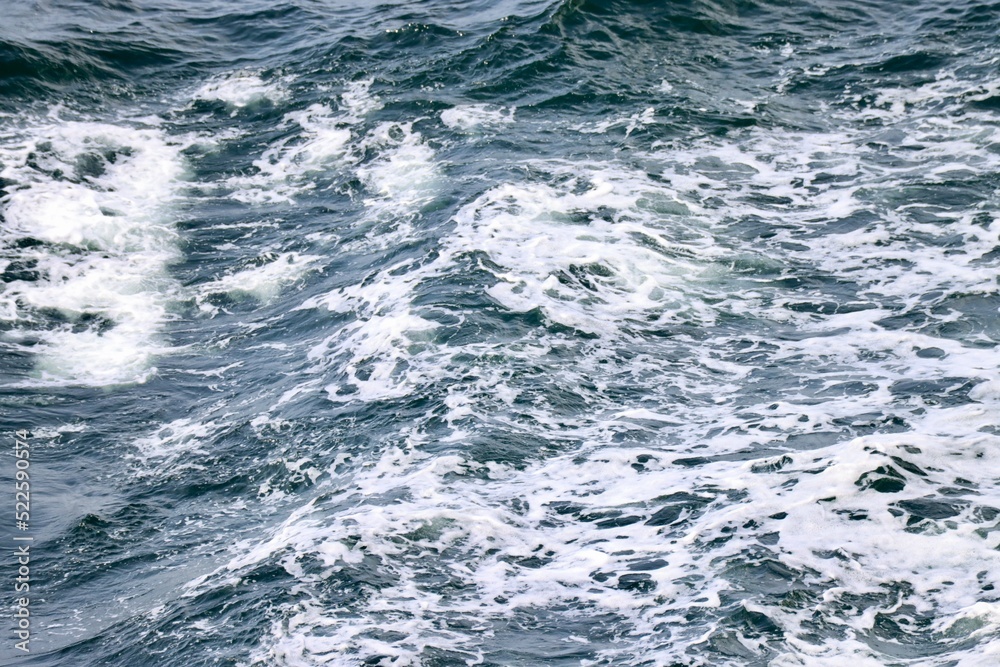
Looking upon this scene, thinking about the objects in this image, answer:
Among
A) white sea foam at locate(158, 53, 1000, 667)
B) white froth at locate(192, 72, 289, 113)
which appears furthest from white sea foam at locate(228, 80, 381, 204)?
white sea foam at locate(158, 53, 1000, 667)

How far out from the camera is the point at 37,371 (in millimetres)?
15539

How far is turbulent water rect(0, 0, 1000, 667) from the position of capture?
32.9 feet

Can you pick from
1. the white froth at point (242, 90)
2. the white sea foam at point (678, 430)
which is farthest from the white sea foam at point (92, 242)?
the white sea foam at point (678, 430)

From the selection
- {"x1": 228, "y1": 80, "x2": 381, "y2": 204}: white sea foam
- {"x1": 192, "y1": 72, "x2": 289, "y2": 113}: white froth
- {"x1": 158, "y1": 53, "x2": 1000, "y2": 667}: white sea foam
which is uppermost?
{"x1": 192, "y1": 72, "x2": 289, "y2": 113}: white froth

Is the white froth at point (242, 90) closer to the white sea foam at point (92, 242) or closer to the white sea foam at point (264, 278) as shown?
the white sea foam at point (92, 242)

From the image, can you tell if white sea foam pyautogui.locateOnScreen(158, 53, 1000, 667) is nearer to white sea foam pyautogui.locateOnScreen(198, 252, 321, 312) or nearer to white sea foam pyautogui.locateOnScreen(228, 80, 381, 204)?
white sea foam pyautogui.locateOnScreen(198, 252, 321, 312)

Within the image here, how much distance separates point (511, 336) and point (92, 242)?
26.5 ft

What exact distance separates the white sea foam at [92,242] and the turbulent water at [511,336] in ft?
0.25

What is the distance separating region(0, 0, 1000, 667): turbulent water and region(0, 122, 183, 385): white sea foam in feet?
0.25

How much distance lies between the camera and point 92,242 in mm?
18234

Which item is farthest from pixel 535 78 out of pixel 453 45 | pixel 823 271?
pixel 823 271

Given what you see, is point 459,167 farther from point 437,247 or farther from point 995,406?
point 995,406

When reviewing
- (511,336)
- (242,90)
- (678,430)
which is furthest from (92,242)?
(678,430)

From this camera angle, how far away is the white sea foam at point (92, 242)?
628 inches
